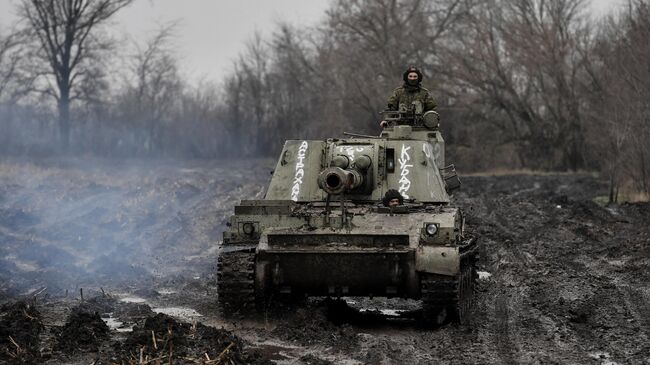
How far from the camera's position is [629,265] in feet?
52.0

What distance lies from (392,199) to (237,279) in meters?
1.91

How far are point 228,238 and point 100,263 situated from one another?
541cm

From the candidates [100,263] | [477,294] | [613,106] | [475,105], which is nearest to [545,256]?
[477,294]

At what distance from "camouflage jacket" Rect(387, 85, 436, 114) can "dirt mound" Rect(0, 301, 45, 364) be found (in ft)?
20.7

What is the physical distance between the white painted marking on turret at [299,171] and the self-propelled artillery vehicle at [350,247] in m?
0.24

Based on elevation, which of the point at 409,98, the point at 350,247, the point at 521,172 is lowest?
the point at 521,172

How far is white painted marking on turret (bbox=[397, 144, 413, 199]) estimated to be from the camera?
1248 cm

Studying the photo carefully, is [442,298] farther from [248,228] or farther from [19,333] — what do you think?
[19,333]

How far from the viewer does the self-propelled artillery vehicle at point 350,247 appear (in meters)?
10.7

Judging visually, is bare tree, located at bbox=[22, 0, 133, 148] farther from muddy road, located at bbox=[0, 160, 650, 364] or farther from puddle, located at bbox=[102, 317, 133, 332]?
puddle, located at bbox=[102, 317, 133, 332]

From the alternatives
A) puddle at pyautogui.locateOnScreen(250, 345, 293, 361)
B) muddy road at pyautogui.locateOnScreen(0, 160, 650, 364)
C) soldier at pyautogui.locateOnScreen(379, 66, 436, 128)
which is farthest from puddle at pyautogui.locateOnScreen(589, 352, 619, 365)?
soldier at pyautogui.locateOnScreen(379, 66, 436, 128)

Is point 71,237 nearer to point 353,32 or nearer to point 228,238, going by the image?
point 228,238

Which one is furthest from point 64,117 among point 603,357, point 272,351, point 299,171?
point 603,357

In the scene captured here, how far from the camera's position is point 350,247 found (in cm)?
1080
